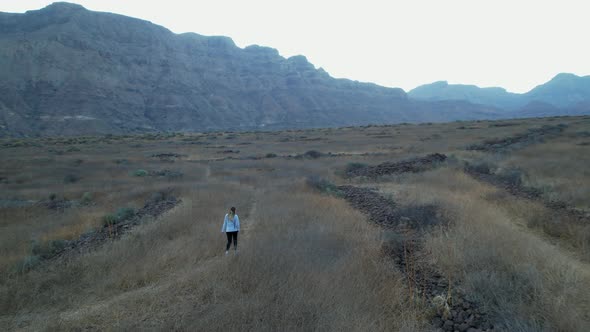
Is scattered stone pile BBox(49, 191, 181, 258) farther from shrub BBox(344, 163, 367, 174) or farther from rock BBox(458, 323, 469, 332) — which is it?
shrub BBox(344, 163, 367, 174)

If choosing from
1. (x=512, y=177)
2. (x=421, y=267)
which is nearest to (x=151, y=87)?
(x=512, y=177)

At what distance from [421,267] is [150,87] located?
395 feet

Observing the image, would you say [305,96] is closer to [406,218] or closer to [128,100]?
[128,100]

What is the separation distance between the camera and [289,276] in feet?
20.9

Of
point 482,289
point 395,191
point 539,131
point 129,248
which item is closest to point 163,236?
point 129,248

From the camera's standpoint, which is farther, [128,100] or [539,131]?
[128,100]

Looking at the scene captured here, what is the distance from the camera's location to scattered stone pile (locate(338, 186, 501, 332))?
5559 millimetres

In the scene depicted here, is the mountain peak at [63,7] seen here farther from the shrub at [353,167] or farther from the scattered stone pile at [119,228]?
the scattered stone pile at [119,228]

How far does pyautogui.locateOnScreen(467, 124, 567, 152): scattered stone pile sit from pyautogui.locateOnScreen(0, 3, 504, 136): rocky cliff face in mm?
79613

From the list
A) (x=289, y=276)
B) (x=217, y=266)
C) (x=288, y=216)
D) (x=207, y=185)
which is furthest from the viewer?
(x=207, y=185)

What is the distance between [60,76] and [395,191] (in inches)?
4029

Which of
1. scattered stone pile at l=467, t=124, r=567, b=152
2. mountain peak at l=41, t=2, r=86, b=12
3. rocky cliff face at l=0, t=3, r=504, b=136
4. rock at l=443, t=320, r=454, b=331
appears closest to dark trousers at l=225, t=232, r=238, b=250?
rock at l=443, t=320, r=454, b=331

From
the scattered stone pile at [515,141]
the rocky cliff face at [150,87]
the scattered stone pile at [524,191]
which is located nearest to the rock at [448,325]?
the scattered stone pile at [524,191]

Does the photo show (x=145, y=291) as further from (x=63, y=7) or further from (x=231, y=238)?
(x=63, y=7)
